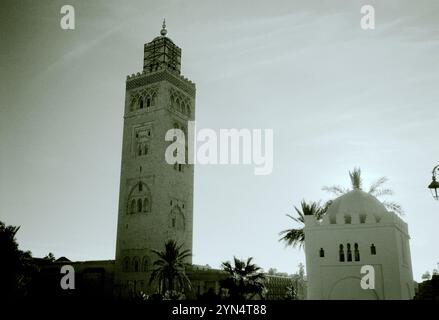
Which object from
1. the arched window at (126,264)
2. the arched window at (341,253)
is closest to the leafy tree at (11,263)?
the arched window at (126,264)

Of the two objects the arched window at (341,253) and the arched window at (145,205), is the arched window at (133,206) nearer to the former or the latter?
the arched window at (145,205)

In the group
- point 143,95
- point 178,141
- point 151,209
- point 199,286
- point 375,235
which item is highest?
point 143,95

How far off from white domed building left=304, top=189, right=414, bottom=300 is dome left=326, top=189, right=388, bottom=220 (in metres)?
0.46

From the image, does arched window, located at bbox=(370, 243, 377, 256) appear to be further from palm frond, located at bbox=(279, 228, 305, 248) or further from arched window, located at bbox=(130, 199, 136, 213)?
arched window, located at bbox=(130, 199, 136, 213)

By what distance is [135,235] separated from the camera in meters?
48.0

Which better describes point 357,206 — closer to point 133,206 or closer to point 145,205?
point 145,205

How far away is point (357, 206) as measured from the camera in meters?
25.6

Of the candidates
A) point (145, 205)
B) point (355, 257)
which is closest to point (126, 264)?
point (145, 205)

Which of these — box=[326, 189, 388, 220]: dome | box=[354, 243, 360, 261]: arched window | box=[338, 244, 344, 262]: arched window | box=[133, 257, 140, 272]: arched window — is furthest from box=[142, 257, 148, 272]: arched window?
box=[354, 243, 360, 261]: arched window
